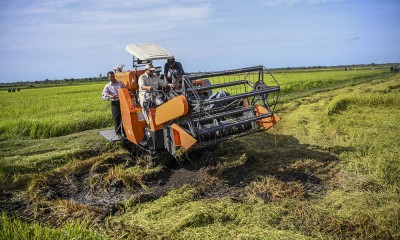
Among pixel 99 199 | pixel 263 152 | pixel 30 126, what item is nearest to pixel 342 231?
pixel 263 152

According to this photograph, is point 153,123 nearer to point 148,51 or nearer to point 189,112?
point 189,112

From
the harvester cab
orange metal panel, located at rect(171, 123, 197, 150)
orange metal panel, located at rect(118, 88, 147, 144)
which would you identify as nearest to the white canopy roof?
the harvester cab

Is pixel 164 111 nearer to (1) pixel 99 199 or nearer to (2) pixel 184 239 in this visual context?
(1) pixel 99 199

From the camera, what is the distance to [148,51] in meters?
7.41

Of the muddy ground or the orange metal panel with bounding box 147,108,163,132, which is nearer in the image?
the muddy ground

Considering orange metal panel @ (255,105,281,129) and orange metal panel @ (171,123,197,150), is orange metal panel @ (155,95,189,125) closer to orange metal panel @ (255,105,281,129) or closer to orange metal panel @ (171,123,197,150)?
orange metal panel @ (171,123,197,150)

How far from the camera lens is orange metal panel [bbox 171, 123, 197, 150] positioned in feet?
19.2

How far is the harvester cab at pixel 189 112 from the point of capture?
235 inches

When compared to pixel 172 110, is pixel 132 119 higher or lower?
lower

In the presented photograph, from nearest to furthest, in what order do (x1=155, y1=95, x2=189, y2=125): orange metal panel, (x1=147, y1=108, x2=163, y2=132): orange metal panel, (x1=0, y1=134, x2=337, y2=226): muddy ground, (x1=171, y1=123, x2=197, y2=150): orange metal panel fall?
(x1=0, y1=134, x2=337, y2=226): muddy ground, (x1=155, y1=95, x2=189, y2=125): orange metal panel, (x1=171, y1=123, x2=197, y2=150): orange metal panel, (x1=147, y1=108, x2=163, y2=132): orange metal panel

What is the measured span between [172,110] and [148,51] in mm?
2023

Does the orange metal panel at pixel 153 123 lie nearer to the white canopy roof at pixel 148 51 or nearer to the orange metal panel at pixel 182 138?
the orange metal panel at pixel 182 138

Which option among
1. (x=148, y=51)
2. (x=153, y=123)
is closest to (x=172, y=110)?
(x=153, y=123)

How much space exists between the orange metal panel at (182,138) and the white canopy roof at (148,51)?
180 centimetres
